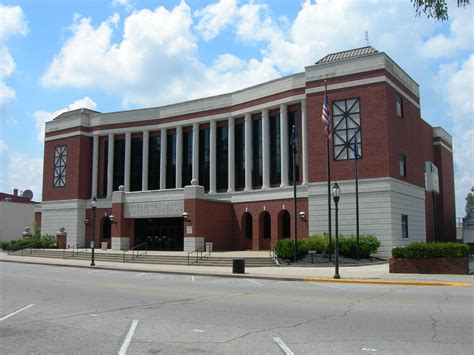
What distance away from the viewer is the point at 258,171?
4728 cm

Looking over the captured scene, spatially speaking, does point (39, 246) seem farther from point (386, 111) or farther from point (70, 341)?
point (70, 341)

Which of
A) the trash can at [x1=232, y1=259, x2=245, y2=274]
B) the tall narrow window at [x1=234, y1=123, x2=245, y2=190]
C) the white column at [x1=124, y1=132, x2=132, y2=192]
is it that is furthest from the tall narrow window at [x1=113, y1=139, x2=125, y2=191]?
the trash can at [x1=232, y1=259, x2=245, y2=274]

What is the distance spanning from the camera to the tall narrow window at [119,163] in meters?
56.2

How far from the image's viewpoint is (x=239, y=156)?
4906 cm

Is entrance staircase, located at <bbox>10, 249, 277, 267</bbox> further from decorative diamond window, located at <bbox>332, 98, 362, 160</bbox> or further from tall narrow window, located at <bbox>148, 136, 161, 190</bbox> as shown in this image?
tall narrow window, located at <bbox>148, 136, 161, 190</bbox>

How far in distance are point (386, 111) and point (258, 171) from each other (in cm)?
1476

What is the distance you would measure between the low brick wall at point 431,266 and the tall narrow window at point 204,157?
28.1 metres

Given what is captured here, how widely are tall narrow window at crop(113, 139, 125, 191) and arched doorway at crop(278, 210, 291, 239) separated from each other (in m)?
21.0

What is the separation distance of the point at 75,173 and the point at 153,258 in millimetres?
22289

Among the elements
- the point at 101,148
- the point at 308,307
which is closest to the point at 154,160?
the point at 101,148

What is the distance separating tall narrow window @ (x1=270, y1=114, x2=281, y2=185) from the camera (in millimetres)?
45719

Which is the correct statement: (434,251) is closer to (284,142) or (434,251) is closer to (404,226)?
(404,226)

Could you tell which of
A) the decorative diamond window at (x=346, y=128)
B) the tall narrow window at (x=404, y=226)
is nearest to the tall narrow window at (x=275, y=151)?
the decorative diamond window at (x=346, y=128)

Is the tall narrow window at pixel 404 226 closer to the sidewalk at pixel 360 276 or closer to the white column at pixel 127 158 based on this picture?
the sidewalk at pixel 360 276
